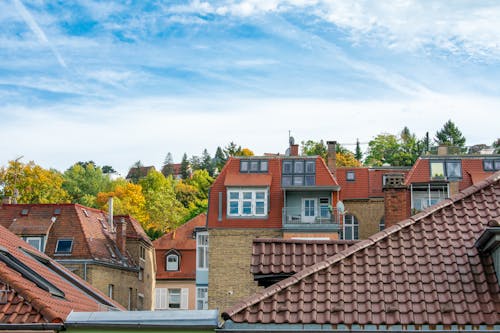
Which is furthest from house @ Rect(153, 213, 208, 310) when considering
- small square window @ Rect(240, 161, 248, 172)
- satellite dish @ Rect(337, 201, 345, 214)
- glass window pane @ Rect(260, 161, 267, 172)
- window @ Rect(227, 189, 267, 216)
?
satellite dish @ Rect(337, 201, 345, 214)

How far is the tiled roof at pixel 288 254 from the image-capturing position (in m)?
14.0

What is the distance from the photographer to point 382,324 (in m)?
12.4

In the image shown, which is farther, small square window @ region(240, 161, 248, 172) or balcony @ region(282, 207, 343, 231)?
small square window @ region(240, 161, 248, 172)

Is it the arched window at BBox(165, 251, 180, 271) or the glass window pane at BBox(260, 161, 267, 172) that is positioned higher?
the glass window pane at BBox(260, 161, 267, 172)

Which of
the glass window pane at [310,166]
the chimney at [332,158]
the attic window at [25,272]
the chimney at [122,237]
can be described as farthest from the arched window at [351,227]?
the attic window at [25,272]

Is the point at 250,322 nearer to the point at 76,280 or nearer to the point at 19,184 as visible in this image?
the point at 76,280

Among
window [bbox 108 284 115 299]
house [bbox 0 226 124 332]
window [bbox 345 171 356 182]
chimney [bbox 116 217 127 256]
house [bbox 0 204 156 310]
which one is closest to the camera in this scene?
house [bbox 0 226 124 332]

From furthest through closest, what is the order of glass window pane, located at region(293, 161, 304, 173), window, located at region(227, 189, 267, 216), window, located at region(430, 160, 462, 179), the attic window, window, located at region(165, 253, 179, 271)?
window, located at region(165, 253, 179, 271), glass window pane, located at region(293, 161, 304, 173), window, located at region(430, 160, 462, 179), window, located at region(227, 189, 267, 216), the attic window

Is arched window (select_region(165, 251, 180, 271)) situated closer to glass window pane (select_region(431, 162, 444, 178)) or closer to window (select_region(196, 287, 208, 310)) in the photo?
window (select_region(196, 287, 208, 310))

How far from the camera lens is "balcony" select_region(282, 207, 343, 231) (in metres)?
49.6

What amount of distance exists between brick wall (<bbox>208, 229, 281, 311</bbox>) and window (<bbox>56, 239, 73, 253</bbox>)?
9.43 metres

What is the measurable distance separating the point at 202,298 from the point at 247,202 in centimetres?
596

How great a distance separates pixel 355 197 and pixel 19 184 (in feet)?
181

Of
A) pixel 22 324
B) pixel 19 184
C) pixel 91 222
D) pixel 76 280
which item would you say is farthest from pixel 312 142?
pixel 22 324
